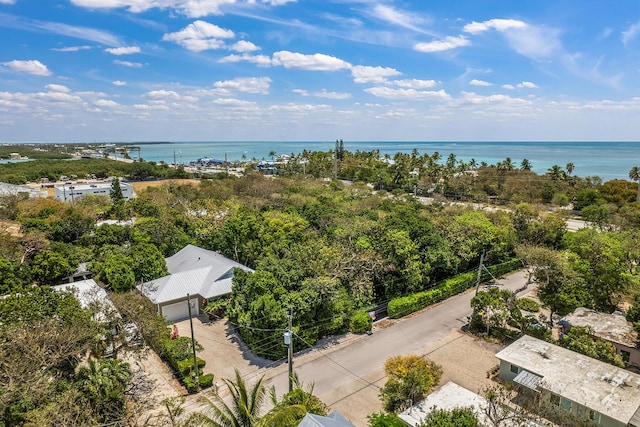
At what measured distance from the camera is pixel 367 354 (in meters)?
19.0

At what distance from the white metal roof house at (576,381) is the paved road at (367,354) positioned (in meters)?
4.89

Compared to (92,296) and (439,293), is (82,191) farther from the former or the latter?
(439,293)

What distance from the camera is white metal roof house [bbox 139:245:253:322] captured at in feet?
73.5

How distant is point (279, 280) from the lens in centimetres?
1980

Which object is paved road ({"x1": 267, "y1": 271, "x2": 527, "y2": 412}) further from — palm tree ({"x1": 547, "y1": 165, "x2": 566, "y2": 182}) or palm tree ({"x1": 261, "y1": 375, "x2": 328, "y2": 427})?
palm tree ({"x1": 547, "y1": 165, "x2": 566, "y2": 182})

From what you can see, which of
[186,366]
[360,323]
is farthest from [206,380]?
[360,323]

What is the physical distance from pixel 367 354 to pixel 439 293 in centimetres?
857

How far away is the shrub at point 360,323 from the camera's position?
20.9 meters

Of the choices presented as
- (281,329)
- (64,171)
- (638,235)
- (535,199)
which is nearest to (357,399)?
(281,329)

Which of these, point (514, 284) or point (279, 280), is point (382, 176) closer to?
point (514, 284)

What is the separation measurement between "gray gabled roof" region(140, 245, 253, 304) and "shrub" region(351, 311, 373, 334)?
7.91 meters

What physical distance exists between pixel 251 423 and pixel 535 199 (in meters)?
55.3

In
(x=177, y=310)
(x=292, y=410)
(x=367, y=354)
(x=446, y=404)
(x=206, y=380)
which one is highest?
(x=292, y=410)

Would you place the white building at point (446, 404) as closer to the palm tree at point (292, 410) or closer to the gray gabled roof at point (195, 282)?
the palm tree at point (292, 410)
